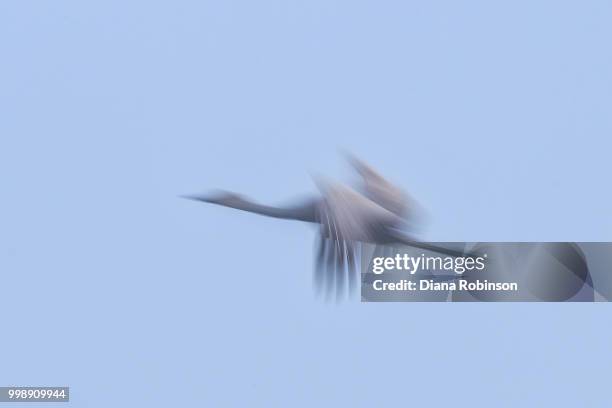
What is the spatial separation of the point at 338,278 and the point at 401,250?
0.19 meters

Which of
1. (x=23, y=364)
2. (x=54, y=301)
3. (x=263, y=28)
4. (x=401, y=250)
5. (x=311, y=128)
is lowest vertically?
(x=23, y=364)

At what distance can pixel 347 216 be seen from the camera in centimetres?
218

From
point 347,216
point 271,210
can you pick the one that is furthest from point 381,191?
point 271,210

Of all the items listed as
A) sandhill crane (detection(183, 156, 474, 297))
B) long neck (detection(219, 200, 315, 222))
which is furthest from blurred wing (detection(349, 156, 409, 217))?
long neck (detection(219, 200, 315, 222))

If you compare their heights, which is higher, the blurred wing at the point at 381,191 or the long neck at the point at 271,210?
the blurred wing at the point at 381,191

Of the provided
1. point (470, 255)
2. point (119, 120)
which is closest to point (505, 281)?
point (470, 255)

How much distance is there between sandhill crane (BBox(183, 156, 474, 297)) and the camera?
84.5 inches

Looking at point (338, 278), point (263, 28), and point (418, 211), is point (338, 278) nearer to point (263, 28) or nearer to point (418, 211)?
point (418, 211)

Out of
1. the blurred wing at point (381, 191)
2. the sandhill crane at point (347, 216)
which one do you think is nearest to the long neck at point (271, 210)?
the sandhill crane at point (347, 216)

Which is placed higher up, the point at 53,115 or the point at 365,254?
the point at 53,115

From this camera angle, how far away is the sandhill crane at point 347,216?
2146 mm

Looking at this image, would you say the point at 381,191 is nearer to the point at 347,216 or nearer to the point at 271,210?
the point at 347,216

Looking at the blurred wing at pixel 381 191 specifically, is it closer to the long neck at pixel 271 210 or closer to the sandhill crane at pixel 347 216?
the sandhill crane at pixel 347 216

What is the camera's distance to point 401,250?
217 cm
